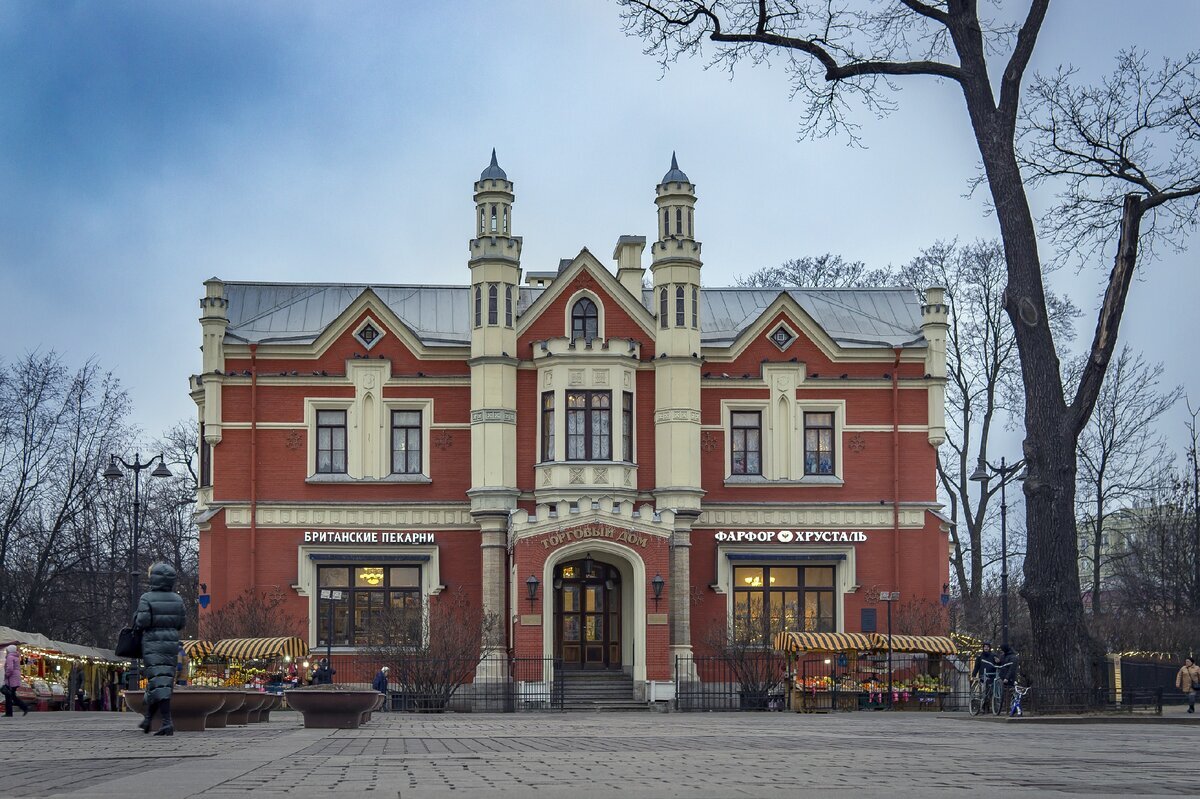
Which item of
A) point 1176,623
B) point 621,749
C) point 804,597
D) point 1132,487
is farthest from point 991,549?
point 621,749

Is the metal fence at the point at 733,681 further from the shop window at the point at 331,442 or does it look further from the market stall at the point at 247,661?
the shop window at the point at 331,442

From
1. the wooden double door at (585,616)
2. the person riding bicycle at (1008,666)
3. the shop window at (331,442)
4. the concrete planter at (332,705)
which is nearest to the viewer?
the concrete planter at (332,705)

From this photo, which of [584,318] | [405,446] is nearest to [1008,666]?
[584,318]

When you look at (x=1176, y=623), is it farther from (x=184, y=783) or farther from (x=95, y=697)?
(x=184, y=783)

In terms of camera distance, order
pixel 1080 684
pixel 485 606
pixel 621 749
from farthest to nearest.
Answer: pixel 485 606 < pixel 1080 684 < pixel 621 749

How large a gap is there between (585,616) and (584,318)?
806 centimetres

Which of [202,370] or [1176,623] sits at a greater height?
[202,370]

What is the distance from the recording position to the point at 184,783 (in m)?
10.5

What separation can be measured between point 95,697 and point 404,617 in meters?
12.5

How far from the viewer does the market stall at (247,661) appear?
37.5 meters

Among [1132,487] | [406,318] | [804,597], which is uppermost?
[406,318]

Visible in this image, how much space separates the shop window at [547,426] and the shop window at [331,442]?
5.57m

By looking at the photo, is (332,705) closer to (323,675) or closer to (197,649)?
(323,675)

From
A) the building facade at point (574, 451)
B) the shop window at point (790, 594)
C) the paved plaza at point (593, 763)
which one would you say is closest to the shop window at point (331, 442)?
the building facade at point (574, 451)
